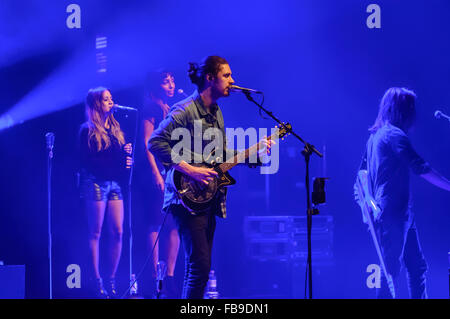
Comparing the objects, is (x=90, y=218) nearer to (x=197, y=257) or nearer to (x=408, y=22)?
(x=197, y=257)

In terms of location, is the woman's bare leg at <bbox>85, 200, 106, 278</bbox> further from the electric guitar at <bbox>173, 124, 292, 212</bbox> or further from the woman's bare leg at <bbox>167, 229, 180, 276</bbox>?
the electric guitar at <bbox>173, 124, 292, 212</bbox>

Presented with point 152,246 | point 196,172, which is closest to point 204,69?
point 196,172

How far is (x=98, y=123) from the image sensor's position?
6.08 m

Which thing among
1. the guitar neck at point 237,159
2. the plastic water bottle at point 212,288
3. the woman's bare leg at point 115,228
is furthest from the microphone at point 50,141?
the guitar neck at point 237,159

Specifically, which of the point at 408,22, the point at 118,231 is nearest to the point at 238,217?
the point at 118,231

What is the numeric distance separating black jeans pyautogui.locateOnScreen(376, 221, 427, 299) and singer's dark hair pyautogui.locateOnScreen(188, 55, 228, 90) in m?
2.42

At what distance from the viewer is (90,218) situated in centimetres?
602

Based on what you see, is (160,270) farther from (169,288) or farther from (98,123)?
(98,123)

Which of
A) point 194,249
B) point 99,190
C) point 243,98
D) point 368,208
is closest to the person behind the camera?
point 194,249

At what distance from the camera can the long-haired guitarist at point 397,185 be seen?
5.46 meters

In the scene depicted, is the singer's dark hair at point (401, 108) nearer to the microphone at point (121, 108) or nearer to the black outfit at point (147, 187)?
the black outfit at point (147, 187)

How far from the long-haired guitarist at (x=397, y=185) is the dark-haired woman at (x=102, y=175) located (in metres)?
2.75

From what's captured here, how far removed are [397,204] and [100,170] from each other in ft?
10.3

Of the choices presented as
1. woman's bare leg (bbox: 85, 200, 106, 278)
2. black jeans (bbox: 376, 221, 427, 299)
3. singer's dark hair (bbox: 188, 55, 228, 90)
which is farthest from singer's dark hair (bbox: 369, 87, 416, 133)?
woman's bare leg (bbox: 85, 200, 106, 278)
